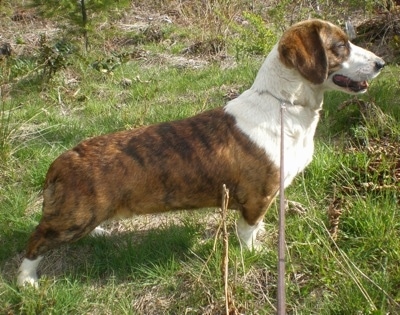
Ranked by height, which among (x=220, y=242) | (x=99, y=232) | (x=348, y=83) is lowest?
(x=99, y=232)

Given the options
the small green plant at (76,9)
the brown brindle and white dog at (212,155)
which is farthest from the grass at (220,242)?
the small green plant at (76,9)

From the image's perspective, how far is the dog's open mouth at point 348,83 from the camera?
3457 millimetres

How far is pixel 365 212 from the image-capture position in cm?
360

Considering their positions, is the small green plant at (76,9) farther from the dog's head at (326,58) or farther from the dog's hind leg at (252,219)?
the dog's hind leg at (252,219)

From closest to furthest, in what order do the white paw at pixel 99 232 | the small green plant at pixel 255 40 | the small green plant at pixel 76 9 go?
the white paw at pixel 99 232
the small green plant at pixel 255 40
the small green plant at pixel 76 9

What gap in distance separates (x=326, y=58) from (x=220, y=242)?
147cm

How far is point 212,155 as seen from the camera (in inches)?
135

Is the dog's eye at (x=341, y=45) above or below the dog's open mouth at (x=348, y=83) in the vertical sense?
above

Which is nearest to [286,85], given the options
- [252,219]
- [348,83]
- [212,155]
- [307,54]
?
[307,54]

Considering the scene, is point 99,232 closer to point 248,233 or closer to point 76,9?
point 248,233

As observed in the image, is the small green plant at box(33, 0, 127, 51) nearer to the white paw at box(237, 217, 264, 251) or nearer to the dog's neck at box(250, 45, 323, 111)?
the dog's neck at box(250, 45, 323, 111)

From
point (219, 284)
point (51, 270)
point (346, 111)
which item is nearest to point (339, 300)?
point (219, 284)

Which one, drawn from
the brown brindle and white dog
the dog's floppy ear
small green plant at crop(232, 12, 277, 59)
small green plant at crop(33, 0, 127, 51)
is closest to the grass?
the brown brindle and white dog

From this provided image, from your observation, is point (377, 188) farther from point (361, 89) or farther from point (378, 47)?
point (378, 47)
